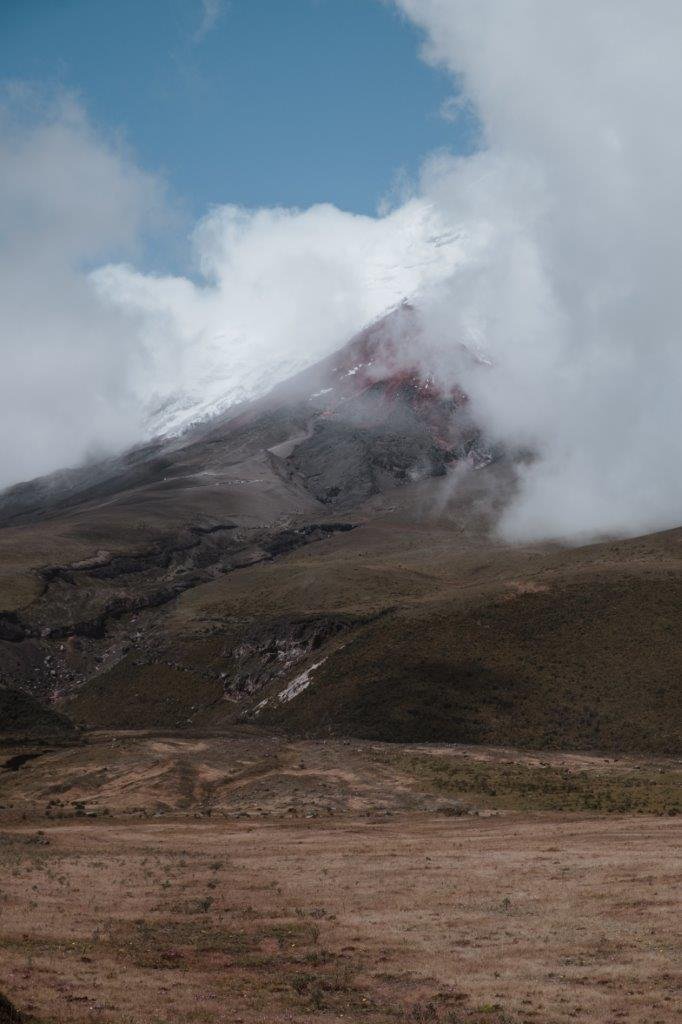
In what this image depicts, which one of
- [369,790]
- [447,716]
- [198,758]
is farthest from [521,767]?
[198,758]

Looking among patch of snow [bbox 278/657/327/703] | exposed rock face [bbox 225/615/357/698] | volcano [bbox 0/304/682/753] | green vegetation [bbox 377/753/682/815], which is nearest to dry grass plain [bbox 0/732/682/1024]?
green vegetation [bbox 377/753/682/815]

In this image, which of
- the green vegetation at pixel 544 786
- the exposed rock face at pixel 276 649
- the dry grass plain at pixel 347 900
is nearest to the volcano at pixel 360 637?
the exposed rock face at pixel 276 649

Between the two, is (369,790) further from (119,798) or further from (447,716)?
(447,716)

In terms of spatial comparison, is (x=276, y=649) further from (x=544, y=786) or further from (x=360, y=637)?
(x=544, y=786)

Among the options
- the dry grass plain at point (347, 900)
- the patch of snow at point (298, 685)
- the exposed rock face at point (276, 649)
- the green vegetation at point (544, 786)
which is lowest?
the green vegetation at point (544, 786)

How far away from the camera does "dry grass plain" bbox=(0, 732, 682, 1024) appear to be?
22.0m

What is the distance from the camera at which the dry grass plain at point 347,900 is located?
2198 cm

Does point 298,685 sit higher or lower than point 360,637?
lower

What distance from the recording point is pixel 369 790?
63.1 meters

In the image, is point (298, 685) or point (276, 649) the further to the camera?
point (276, 649)

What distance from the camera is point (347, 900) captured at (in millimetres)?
32844

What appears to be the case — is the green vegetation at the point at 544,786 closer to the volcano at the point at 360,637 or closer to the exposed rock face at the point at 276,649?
the volcano at the point at 360,637

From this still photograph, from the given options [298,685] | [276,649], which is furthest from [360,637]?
[276,649]

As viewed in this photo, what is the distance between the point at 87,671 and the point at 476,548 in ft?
220
